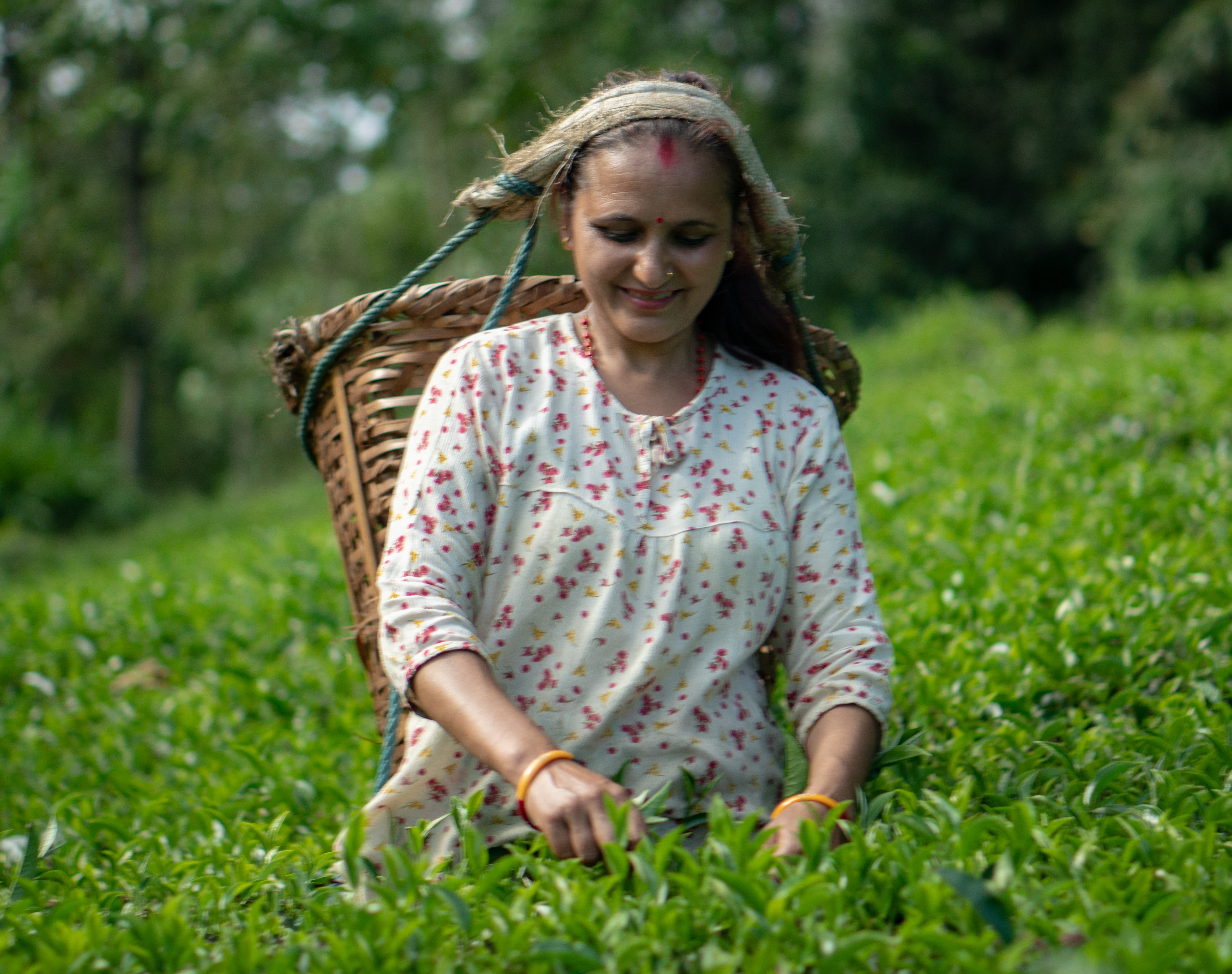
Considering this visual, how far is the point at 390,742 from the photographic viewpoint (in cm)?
199

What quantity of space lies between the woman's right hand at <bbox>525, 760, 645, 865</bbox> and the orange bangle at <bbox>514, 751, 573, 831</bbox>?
0.01m

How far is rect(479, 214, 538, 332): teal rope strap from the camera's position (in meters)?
2.13

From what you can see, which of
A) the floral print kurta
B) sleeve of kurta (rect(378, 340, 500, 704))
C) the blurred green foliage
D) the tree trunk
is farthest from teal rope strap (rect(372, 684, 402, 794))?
the tree trunk

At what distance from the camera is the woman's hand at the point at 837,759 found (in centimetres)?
162

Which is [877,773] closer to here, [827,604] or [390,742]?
[827,604]

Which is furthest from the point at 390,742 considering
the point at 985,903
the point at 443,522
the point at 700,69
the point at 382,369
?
the point at 700,69

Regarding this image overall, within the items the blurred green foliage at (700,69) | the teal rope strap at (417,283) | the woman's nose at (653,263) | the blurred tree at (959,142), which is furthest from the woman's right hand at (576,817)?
the blurred tree at (959,142)

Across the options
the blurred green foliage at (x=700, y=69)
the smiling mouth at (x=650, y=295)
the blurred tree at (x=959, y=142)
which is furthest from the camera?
the blurred tree at (x=959, y=142)

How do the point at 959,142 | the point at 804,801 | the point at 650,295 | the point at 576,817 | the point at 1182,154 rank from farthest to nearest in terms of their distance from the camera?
the point at 959,142 → the point at 1182,154 → the point at 650,295 → the point at 804,801 → the point at 576,817

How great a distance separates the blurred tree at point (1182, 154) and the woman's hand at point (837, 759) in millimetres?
9985

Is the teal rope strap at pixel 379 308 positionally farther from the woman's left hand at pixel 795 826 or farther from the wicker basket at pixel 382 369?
the woman's left hand at pixel 795 826

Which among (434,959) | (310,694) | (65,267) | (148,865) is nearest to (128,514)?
(65,267)

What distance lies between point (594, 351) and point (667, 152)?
0.35 metres

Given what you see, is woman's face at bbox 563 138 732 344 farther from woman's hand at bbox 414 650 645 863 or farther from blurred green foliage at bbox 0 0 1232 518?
blurred green foliage at bbox 0 0 1232 518
